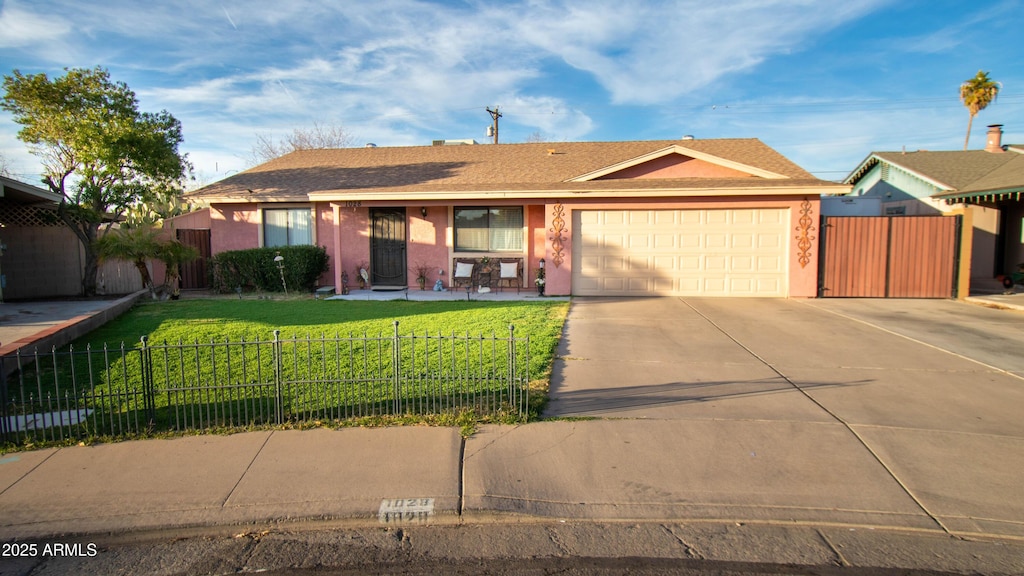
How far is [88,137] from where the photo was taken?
1370 centimetres

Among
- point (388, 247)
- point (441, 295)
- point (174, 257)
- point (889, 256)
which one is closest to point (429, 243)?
point (388, 247)

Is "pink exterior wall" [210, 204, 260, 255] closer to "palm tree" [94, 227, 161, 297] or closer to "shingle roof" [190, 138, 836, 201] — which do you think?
"shingle roof" [190, 138, 836, 201]

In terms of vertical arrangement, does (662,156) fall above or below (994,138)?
below

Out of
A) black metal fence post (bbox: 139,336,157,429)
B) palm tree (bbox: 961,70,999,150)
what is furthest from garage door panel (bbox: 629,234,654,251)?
palm tree (bbox: 961,70,999,150)

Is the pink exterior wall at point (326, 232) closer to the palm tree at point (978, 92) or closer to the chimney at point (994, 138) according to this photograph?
the chimney at point (994, 138)

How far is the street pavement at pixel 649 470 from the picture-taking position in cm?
393

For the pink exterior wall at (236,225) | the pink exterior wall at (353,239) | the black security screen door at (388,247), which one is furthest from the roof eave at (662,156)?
the pink exterior wall at (236,225)

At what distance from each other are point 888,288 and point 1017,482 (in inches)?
434

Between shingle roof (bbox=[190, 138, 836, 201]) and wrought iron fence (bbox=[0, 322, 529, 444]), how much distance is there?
8.28 meters

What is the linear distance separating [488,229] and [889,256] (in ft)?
32.3

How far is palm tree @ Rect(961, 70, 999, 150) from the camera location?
114 feet

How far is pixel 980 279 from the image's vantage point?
17734 millimetres

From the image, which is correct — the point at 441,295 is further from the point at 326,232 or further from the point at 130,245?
the point at 130,245

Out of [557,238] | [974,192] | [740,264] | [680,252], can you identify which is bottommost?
[740,264]
